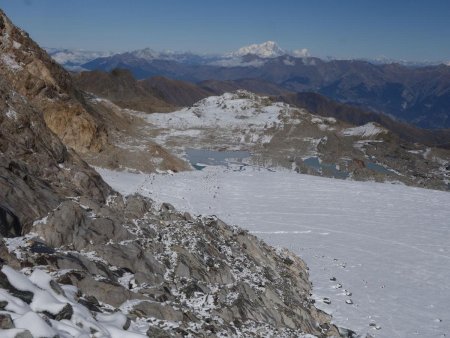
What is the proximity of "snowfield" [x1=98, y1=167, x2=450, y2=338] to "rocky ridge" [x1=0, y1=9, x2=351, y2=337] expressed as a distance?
1.93m

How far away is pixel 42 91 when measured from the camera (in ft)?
141

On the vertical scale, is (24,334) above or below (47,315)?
above

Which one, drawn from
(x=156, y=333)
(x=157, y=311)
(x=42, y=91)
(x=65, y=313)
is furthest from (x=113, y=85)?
(x=65, y=313)

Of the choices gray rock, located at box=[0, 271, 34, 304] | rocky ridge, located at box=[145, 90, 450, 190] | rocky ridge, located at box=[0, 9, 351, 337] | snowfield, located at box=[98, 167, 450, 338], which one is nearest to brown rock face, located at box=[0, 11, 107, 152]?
snowfield, located at box=[98, 167, 450, 338]

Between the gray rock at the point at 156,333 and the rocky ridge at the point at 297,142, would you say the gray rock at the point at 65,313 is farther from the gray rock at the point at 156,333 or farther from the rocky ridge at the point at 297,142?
the rocky ridge at the point at 297,142

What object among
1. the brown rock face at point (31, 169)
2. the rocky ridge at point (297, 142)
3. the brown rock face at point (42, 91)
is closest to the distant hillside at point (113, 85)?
the rocky ridge at point (297, 142)

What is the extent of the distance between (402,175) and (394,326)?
61426 millimetres

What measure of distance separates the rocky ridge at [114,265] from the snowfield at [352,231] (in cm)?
193

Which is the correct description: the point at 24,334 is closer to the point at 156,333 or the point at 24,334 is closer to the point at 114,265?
the point at 156,333

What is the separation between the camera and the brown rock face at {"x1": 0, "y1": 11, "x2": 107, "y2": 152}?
40500 millimetres

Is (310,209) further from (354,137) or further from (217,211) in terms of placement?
(354,137)

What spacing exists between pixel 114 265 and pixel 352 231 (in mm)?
17487

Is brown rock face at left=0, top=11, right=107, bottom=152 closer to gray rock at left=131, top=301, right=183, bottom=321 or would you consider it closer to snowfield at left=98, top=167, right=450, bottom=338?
snowfield at left=98, top=167, right=450, bottom=338

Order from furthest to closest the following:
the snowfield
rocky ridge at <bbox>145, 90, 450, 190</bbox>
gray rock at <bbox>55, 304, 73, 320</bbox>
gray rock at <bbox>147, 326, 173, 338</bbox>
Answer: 1. rocky ridge at <bbox>145, 90, 450, 190</bbox>
2. the snowfield
3. gray rock at <bbox>147, 326, 173, 338</bbox>
4. gray rock at <bbox>55, 304, 73, 320</bbox>
